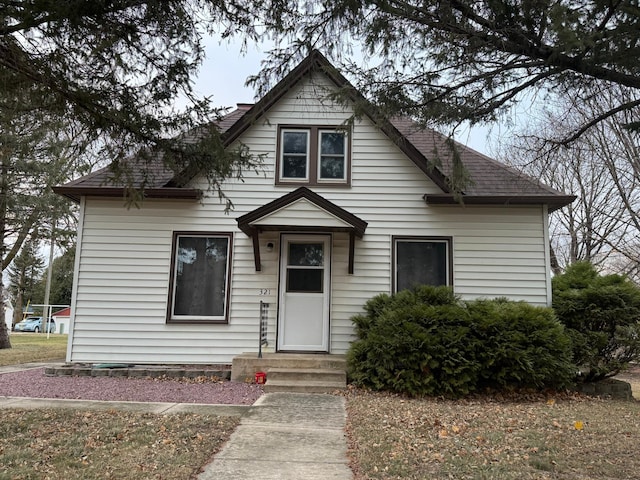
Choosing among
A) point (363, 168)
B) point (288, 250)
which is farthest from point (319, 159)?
point (288, 250)

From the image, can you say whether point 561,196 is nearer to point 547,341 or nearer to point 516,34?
point 547,341

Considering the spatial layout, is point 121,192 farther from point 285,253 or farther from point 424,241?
point 424,241

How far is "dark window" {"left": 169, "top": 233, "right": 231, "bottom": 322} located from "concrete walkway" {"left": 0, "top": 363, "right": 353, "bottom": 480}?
2617 mm

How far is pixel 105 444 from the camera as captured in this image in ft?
12.7

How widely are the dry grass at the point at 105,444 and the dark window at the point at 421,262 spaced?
463 centimetres

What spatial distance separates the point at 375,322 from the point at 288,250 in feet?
7.34

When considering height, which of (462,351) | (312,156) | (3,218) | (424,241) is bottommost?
(462,351)

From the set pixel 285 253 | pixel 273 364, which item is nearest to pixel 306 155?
pixel 285 253

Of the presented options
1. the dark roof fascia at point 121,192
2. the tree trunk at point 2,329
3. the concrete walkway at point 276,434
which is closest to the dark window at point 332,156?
the dark roof fascia at point 121,192

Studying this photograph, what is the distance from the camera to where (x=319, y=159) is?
8711 mm

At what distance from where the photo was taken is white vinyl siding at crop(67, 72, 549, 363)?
8156 millimetres

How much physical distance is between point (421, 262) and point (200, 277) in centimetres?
423

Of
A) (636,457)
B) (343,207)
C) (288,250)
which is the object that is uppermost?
(343,207)

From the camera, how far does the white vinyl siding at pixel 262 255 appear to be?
26.8ft
